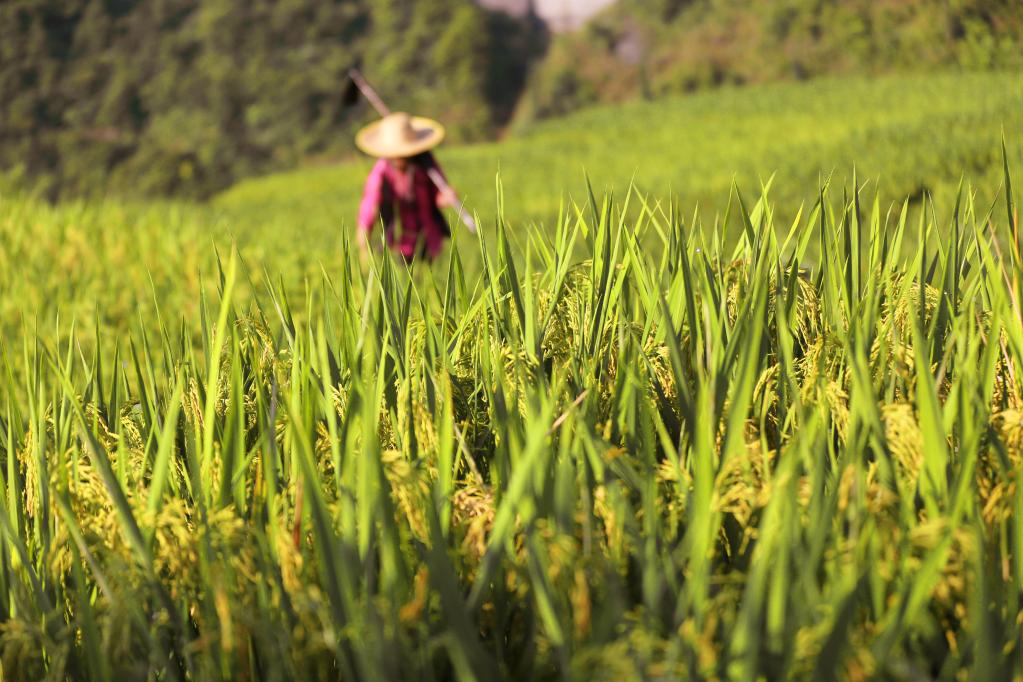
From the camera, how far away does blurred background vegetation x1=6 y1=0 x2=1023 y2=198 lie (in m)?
38.2

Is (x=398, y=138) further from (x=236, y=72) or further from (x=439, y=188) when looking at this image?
(x=236, y=72)

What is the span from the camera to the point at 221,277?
6.03ft

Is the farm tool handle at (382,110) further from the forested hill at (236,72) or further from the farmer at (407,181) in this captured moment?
the forested hill at (236,72)

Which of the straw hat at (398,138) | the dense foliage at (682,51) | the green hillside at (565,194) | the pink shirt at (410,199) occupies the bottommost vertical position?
the dense foliage at (682,51)

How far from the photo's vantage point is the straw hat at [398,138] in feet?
17.6

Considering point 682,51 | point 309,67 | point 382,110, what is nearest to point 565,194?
point 382,110

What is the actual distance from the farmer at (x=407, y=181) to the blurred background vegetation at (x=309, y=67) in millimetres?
29491

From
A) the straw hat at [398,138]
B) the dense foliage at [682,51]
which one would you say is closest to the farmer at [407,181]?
the straw hat at [398,138]

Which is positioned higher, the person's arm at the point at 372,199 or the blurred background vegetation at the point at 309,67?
the person's arm at the point at 372,199

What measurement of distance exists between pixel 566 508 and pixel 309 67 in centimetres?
4897

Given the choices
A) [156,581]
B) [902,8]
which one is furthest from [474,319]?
[902,8]

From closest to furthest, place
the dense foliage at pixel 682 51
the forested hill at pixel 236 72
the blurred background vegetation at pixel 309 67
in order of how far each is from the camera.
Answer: the dense foliage at pixel 682 51 → the blurred background vegetation at pixel 309 67 → the forested hill at pixel 236 72

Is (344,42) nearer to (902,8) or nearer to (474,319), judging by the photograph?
(902,8)

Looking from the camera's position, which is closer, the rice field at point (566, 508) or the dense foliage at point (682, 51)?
the rice field at point (566, 508)
